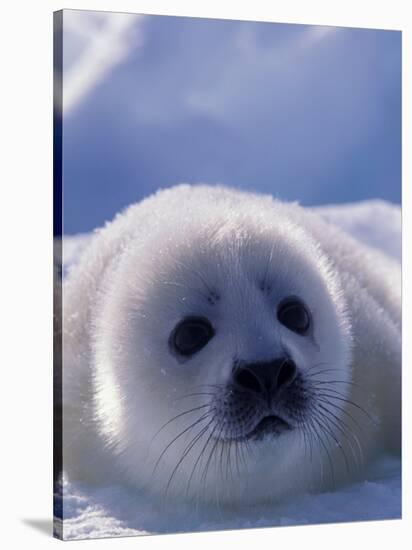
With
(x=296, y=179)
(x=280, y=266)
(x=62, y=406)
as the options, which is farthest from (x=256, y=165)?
(x=62, y=406)

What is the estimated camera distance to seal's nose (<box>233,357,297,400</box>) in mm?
4836

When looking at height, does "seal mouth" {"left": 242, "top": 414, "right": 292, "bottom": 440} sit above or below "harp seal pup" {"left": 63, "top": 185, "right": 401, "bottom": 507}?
below

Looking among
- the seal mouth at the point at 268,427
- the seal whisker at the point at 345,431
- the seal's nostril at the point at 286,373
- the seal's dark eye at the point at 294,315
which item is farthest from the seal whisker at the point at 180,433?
the seal whisker at the point at 345,431

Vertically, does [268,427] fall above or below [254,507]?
above

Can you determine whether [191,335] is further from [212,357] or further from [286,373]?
[286,373]

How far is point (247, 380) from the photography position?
4.85 metres

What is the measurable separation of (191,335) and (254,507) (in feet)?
3.22

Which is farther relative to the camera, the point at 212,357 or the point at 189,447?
the point at 189,447

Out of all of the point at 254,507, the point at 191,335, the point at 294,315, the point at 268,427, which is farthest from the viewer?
the point at 254,507

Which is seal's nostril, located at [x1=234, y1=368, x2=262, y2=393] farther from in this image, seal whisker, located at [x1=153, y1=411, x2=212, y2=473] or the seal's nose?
seal whisker, located at [x1=153, y1=411, x2=212, y2=473]

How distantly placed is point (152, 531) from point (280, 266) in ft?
4.60

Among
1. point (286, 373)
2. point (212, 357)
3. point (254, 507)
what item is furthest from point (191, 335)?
point (254, 507)

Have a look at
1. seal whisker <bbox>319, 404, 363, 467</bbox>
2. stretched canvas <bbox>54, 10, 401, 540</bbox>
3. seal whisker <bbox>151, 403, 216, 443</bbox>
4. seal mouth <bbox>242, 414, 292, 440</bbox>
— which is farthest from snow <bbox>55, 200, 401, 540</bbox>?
seal mouth <bbox>242, 414, 292, 440</bbox>

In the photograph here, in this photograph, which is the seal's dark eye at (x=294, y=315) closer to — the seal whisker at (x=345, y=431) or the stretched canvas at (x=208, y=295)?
the stretched canvas at (x=208, y=295)
